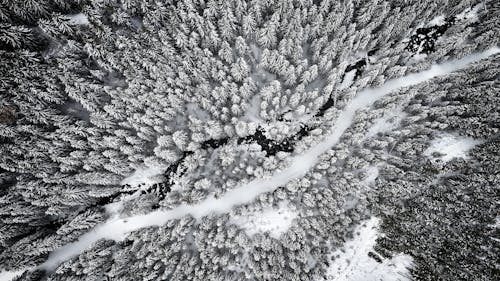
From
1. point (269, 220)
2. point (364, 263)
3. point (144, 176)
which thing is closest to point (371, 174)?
point (364, 263)

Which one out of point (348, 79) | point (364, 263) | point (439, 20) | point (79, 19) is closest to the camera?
point (364, 263)

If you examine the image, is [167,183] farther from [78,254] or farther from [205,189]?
[78,254]

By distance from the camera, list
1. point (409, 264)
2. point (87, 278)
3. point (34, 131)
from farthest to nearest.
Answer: point (34, 131), point (87, 278), point (409, 264)

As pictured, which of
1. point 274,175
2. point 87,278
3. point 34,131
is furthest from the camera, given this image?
point 274,175

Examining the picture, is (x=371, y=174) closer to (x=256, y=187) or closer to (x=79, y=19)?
(x=256, y=187)

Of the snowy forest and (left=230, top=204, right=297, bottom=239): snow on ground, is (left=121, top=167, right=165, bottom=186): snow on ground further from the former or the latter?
(left=230, top=204, right=297, bottom=239): snow on ground

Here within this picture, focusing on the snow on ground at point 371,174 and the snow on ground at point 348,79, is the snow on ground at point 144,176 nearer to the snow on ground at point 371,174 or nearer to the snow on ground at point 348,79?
the snow on ground at point 371,174

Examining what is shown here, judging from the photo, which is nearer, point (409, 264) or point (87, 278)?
point (409, 264)

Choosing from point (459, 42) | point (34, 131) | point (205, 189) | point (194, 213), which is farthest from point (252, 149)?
point (459, 42)
